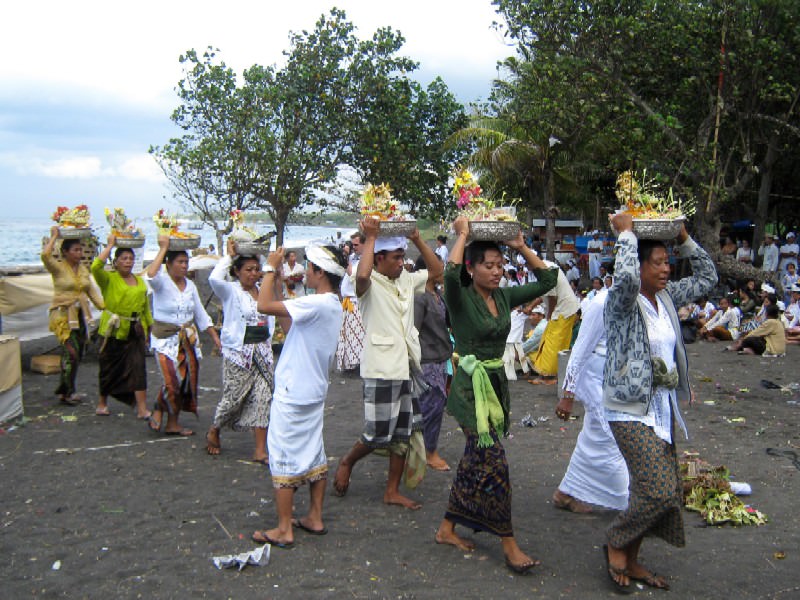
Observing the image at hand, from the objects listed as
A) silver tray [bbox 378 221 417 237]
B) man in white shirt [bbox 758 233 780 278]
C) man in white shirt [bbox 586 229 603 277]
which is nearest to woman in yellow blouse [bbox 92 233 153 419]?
silver tray [bbox 378 221 417 237]

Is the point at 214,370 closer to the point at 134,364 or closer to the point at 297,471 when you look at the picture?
the point at 134,364

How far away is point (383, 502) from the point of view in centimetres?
587


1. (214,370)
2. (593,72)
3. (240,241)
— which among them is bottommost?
(214,370)

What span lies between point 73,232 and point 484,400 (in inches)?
239

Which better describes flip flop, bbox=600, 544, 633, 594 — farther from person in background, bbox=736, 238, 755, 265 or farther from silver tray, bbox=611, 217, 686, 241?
person in background, bbox=736, 238, 755, 265

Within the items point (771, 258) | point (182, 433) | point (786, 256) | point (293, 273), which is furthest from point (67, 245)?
point (786, 256)

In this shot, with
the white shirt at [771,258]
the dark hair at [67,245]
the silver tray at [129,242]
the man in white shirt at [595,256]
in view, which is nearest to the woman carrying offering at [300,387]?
the silver tray at [129,242]

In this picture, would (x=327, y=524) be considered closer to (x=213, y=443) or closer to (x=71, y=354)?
(x=213, y=443)

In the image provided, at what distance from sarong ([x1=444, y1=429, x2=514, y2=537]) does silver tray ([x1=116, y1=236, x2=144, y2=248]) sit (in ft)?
16.3

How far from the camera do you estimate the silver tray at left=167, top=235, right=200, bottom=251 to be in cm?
757

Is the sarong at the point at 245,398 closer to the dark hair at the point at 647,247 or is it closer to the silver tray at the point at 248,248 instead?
the silver tray at the point at 248,248

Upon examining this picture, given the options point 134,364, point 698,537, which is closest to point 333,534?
point 698,537

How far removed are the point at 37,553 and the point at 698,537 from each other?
167 inches

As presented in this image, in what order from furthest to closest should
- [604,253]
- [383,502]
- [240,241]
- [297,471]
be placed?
1. [604,253]
2. [240,241]
3. [383,502]
4. [297,471]
